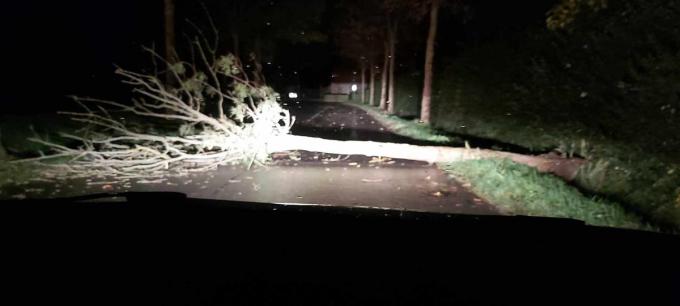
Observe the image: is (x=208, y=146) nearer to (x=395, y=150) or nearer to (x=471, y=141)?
(x=395, y=150)

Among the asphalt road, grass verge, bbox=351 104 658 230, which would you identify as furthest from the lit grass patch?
the asphalt road

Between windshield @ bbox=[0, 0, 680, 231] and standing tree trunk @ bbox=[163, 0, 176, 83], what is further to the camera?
standing tree trunk @ bbox=[163, 0, 176, 83]

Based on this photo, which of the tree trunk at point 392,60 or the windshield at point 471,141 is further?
the tree trunk at point 392,60

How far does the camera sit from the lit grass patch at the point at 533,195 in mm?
7348

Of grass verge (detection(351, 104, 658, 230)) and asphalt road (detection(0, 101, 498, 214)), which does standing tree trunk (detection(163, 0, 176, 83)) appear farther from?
grass verge (detection(351, 104, 658, 230))

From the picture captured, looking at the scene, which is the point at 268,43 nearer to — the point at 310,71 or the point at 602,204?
the point at 602,204

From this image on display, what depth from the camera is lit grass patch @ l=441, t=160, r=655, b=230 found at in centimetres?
735

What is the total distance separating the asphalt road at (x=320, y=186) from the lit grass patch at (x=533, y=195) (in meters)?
0.32

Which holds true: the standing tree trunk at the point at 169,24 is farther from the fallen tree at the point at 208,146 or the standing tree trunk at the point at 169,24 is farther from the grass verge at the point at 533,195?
the grass verge at the point at 533,195

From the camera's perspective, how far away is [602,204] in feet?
26.0

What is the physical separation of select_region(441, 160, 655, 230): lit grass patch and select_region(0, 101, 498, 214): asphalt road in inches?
→ 12.8

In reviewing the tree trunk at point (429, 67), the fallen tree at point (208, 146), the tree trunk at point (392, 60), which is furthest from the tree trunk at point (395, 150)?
the tree trunk at point (392, 60)

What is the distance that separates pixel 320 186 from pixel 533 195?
3.48m

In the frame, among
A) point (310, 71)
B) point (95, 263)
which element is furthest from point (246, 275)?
point (310, 71)
